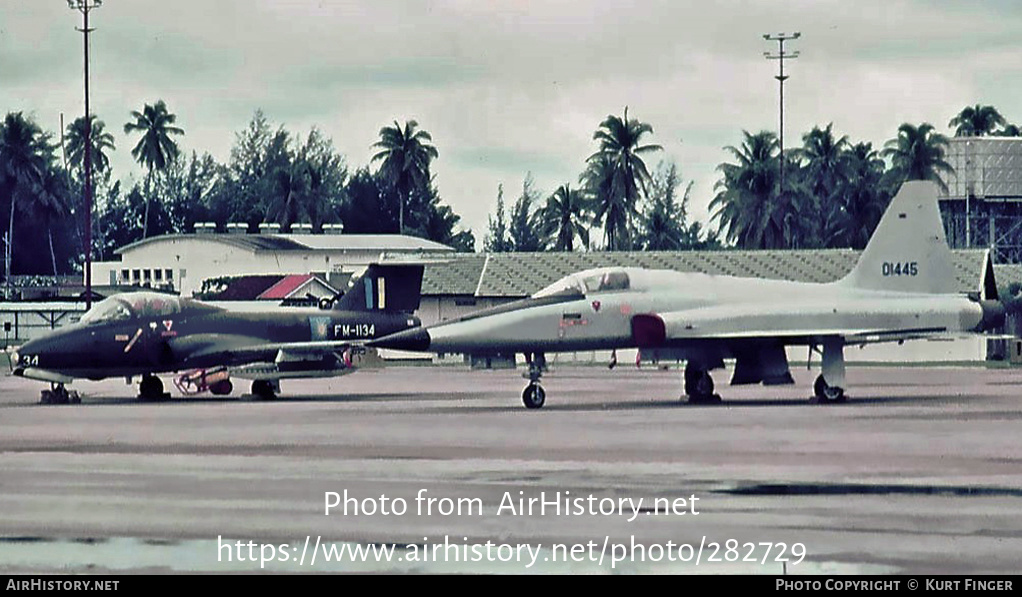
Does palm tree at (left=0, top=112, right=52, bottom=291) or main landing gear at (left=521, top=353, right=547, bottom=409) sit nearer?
main landing gear at (left=521, top=353, right=547, bottom=409)

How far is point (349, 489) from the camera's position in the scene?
16.8m

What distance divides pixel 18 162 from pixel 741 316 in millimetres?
88950

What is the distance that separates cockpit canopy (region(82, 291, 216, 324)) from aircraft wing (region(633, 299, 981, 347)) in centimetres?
958

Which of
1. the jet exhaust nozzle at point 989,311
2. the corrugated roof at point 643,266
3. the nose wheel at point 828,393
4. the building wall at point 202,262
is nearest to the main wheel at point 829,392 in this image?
the nose wheel at point 828,393

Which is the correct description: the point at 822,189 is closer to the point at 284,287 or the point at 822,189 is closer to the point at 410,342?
the point at 284,287

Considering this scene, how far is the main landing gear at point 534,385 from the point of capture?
98.6 feet

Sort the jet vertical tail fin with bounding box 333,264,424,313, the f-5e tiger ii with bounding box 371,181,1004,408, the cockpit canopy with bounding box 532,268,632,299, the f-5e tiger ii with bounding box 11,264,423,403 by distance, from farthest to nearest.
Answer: the jet vertical tail fin with bounding box 333,264,424,313, the f-5e tiger ii with bounding box 11,264,423,403, the cockpit canopy with bounding box 532,268,632,299, the f-5e tiger ii with bounding box 371,181,1004,408

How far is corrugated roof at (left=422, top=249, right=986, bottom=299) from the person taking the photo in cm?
6681

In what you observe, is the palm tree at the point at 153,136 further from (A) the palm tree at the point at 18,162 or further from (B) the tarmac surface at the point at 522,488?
(B) the tarmac surface at the point at 522,488

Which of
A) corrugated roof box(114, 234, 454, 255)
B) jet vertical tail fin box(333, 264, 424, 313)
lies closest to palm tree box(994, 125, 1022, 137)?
corrugated roof box(114, 234, 454, 255)

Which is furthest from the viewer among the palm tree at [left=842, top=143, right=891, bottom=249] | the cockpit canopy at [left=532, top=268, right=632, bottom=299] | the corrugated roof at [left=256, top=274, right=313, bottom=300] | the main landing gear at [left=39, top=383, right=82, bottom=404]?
the palm tree at [left=842, top=143, right=891, bottom=249]

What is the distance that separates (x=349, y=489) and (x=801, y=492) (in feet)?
13.1

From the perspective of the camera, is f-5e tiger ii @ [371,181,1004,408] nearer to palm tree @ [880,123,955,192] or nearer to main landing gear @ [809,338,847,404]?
main landing gear @ [809,338,847,404]

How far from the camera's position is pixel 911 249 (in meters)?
31.6
